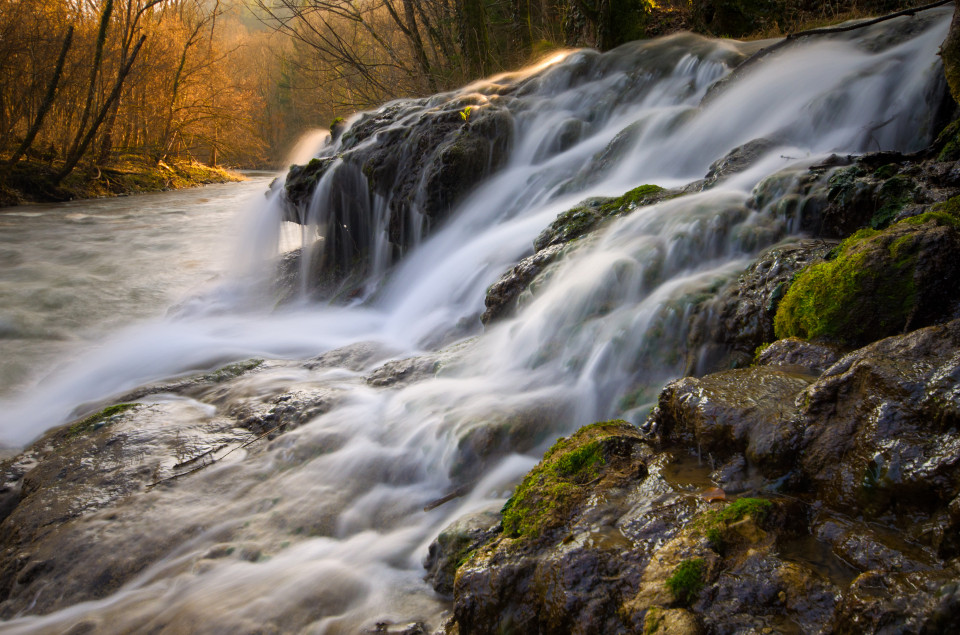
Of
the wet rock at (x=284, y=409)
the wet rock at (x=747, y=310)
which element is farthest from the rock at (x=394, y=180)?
the wet rock at (x=747, y=310)

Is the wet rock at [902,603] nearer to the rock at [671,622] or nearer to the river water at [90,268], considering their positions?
the rock at [671,622]

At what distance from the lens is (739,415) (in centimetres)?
240

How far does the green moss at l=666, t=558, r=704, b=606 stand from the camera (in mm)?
1800

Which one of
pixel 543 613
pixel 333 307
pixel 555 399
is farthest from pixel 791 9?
pixel 543 613

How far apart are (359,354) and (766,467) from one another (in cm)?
448

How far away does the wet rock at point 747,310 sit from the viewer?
351 cm

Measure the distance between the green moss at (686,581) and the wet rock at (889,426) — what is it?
550 mm

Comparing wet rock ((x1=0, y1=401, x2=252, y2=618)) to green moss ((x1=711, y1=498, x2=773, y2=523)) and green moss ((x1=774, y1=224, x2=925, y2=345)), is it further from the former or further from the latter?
green moss ((x1=774, y1=224, x2=925, y2=345))

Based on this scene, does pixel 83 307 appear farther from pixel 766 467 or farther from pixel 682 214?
pixel 766 467

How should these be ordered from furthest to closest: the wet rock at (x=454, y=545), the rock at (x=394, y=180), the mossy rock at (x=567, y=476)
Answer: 1. the rock at (x=394, y=180)
2. the wet rock at (x=454, y=545)
3. the mossy rock at (x=567, y=476)

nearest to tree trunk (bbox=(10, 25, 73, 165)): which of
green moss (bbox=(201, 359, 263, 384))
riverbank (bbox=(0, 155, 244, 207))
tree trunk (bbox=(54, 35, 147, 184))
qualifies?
riverbank (bbox=(0, 155, 244, 207))

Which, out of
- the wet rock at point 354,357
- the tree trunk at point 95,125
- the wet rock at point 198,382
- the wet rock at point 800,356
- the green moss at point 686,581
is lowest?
the wet rock at point 198,382

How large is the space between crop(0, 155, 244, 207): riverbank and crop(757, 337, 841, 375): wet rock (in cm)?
1848

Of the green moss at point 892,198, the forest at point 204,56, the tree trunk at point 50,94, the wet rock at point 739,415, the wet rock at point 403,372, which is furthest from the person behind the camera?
the tree trunk at point 50,94
